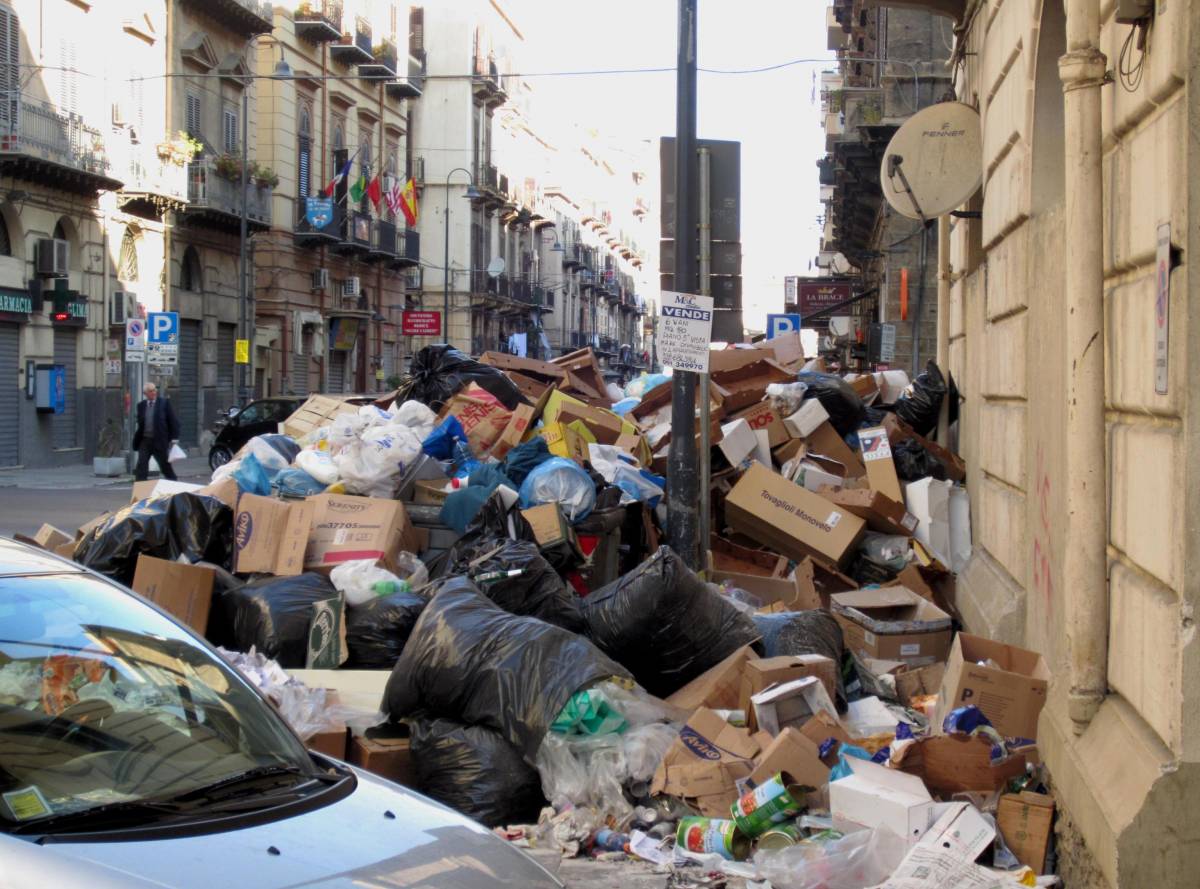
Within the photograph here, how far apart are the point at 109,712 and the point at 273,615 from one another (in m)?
3.57

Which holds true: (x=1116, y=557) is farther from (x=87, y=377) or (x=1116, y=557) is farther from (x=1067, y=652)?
(x=87, y=377)

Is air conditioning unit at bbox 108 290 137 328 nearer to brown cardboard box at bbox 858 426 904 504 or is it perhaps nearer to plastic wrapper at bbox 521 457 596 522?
brown cardboard box at bbox 858 426 904 504

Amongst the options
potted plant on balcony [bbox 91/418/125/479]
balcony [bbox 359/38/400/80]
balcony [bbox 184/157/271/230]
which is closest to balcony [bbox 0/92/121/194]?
balcony [bbox 184/157/271/230]

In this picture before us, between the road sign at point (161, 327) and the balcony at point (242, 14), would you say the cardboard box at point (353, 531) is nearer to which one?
the road sign at point (161, 327)

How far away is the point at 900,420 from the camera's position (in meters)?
10.8

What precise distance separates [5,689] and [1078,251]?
3323mm

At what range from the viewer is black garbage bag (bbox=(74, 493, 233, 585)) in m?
7.20

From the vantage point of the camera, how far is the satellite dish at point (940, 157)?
29.0 feet

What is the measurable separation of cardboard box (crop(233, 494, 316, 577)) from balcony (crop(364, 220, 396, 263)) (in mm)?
35368

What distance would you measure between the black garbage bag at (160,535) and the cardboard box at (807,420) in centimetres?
459

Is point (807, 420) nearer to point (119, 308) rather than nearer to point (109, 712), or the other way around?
point (109, 712)

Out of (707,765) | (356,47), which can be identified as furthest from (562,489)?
(356,47)

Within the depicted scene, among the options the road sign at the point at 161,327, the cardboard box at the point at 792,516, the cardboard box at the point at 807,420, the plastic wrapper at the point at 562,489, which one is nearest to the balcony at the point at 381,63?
the road sign at the point at 161,327

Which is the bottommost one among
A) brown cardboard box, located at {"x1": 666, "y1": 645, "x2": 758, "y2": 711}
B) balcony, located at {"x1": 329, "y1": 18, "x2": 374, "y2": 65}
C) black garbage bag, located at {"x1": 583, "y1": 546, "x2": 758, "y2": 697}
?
brown cardboard box, located at {"x1": 666, "y1": 645, "x2": 758, "y2": 711}
